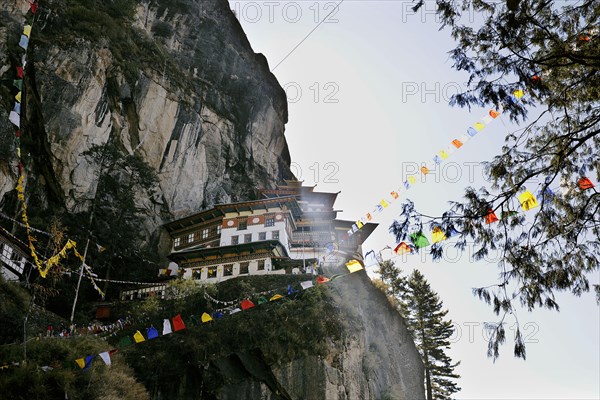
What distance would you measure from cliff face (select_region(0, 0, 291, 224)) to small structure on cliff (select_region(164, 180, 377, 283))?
146 inches

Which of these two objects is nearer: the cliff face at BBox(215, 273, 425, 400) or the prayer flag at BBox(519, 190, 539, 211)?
the prayer flag at BBox(519, 190, 539, 211)

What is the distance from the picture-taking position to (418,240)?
8547mm

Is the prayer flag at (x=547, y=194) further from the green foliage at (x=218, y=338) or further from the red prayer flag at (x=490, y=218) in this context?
the green foliage at (x=218, y=338)

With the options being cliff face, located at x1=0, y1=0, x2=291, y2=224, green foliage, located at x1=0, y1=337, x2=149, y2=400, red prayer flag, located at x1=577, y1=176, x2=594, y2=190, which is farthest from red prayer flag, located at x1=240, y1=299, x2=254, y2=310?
cliff face, located at x1=0, y1=0, x2=291, y2=224

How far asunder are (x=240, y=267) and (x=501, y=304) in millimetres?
28036

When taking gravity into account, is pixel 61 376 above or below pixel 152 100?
below

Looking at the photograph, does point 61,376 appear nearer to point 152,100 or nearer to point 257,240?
point 257,240

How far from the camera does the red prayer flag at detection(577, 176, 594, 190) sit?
8203 millimetres

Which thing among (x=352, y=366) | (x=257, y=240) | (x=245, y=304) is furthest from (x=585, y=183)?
(x=257, y=240)

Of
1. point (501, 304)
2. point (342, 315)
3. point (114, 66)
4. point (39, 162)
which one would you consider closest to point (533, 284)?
point (501, 304)

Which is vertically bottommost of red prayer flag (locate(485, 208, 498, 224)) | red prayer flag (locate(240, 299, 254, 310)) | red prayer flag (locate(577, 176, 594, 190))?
red prayer flag (locate(240, 299, 254, 310))

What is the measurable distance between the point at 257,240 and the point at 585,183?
30.4m

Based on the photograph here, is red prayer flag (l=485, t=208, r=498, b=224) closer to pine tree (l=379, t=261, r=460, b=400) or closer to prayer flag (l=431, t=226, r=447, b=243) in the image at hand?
prayer flag (l=431, t=226, r=447, b=243)

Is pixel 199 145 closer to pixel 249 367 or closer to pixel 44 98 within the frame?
pixel 44 98
